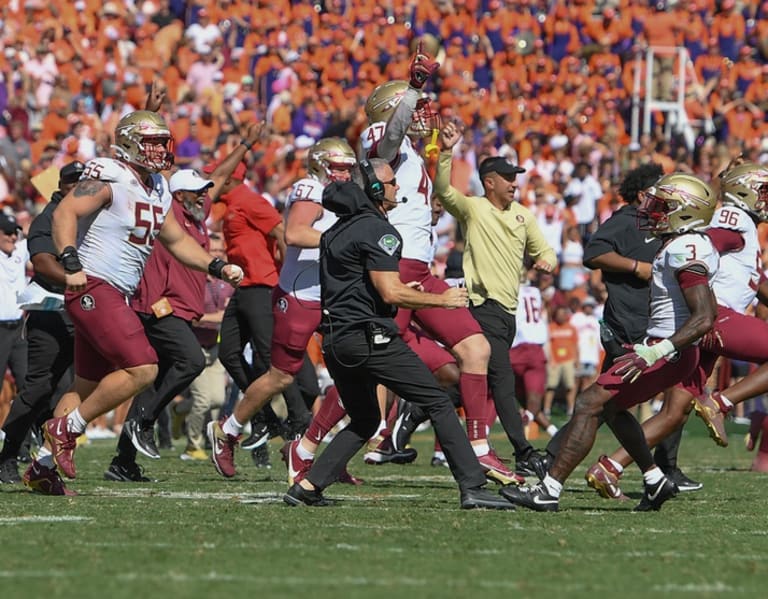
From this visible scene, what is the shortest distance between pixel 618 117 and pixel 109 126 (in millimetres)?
9456

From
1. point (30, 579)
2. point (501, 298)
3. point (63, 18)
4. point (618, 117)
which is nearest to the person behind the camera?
point (30, 579)

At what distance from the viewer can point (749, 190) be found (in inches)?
412

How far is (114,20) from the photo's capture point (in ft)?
72.8

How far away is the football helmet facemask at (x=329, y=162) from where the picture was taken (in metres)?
10.2

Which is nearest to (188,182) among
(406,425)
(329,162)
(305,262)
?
(329,162)

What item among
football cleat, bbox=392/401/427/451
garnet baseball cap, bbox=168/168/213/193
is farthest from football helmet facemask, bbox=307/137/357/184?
football cleat, bbox=392/401/427/451

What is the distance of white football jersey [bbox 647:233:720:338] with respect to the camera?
8.02 m

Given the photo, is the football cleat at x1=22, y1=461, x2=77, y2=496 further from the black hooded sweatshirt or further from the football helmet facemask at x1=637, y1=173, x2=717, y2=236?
the football helmet facemask at x1=637, y1=173, x2=717, y2=236

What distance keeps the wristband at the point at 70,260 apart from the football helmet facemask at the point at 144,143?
834 mm

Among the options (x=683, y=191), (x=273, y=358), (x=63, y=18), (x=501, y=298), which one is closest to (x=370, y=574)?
(x=683, y=191)

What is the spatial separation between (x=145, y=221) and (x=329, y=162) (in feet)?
5.19

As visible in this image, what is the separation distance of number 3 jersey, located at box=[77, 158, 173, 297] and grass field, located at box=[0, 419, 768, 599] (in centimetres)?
124

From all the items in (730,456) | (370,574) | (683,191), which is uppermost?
(683,191)

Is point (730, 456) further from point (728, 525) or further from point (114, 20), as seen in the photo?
point (114, 20)
